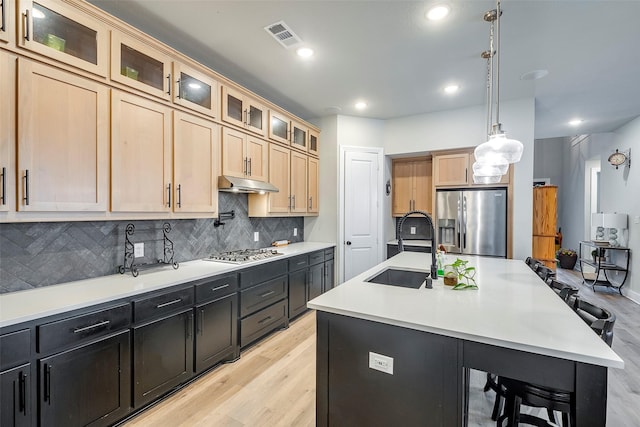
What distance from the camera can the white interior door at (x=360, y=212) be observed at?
453 cm

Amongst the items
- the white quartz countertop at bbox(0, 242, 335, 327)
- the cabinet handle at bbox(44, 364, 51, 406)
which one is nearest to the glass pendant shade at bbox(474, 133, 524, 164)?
the white quartz countertop at bbox(0, 242, 335, 327)

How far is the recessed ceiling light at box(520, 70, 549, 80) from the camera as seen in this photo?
3.08 meters

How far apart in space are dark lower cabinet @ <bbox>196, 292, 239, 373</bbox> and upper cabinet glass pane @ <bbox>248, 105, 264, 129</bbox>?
188 centimetres

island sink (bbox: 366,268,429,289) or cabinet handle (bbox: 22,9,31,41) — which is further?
island sink (bbox: 366,268,429,289)

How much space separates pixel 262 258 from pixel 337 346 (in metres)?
1.60

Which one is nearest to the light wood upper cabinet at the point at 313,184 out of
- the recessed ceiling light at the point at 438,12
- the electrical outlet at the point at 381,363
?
the recessed ceiling light at the point at 438,12

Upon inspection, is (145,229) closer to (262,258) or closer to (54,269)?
(54,269)

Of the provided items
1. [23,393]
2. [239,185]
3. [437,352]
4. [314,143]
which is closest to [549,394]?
[437,352]

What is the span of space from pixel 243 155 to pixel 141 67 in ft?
3.88

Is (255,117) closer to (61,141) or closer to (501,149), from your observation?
(61,141)

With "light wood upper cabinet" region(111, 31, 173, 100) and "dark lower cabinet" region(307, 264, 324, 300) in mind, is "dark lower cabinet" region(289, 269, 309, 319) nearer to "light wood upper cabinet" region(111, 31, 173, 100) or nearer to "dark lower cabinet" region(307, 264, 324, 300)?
"dark lower cabinet" region(307, 264, 324, 300)

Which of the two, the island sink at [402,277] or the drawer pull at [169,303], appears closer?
the drawer pull at [169,303]

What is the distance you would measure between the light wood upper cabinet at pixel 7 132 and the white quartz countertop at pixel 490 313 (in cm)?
169

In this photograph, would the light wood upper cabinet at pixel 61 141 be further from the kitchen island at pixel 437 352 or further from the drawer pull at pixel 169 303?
the kitchen island at pixel 437 352
